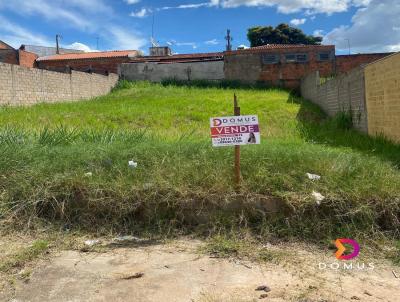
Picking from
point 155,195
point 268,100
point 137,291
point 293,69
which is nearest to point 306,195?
point 155,195

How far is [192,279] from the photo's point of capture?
3219 mm

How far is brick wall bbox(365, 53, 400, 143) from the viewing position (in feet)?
21.8

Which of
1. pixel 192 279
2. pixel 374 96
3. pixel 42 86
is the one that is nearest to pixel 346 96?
pixel 374 96

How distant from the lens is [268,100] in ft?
55.8

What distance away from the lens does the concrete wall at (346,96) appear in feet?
28.2

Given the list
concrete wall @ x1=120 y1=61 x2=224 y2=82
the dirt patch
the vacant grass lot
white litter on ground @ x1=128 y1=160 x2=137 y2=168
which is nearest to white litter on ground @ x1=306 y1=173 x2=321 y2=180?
the vacant grass lot

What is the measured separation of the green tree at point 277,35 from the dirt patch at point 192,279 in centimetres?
3970

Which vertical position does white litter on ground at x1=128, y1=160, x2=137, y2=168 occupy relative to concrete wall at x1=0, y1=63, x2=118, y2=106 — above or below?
below

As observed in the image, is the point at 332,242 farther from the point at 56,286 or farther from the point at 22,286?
the point at 22,286

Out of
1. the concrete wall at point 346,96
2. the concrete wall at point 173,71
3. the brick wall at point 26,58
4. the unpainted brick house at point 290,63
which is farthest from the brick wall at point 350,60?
the brick wall at point 26,58

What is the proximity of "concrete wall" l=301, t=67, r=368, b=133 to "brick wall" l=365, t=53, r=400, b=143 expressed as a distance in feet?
1.38

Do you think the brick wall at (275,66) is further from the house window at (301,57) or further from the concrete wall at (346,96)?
the concrete wall at (346,96)

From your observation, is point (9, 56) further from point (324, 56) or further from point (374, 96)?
point (374, 96)

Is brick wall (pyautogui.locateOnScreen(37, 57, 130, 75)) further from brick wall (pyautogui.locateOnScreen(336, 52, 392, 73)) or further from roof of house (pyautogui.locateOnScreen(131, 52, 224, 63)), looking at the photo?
brick wall (pyautogui.locateOnScreen(336, 52, 392, 73))
